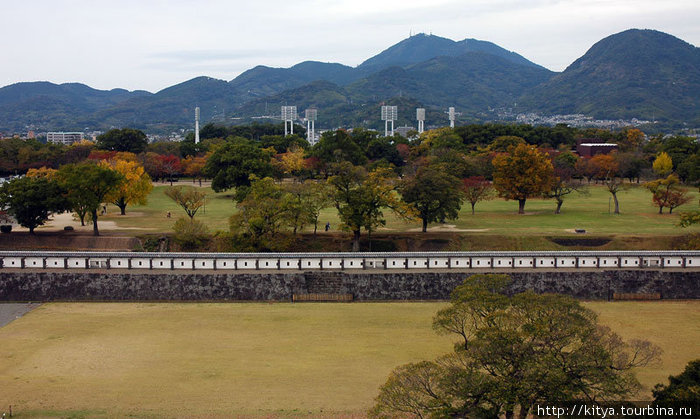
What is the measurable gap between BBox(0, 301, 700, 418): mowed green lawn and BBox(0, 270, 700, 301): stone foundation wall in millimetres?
995

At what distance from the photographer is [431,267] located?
3181 centimetres

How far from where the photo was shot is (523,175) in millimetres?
46500

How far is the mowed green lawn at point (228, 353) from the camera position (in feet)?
62.6

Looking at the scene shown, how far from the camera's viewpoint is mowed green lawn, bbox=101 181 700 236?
133 feet

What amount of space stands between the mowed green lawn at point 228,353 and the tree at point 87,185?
12035 millimetres

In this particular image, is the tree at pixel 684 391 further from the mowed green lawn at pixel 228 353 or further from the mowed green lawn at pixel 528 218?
the mowed green lawn at pixel 528 218

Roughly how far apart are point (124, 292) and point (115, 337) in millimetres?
6198

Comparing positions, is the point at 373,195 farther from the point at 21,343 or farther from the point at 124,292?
the point at 21,343

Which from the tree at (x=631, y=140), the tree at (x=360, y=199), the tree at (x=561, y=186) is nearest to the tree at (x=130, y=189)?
the tree at (x=360, y=199)

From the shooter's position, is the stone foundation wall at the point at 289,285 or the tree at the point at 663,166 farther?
the tree at the point at 663,166

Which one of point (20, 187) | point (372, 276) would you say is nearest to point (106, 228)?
point (20, 187)

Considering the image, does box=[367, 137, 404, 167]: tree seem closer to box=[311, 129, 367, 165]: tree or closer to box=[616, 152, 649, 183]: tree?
box=[311, 129, 367, 165]: tree

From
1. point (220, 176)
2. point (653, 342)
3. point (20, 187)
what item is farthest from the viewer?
point (220, 176)

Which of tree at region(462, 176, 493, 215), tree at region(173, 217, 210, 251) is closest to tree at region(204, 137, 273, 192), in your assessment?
tree at region(173, 217, 210, 251)
